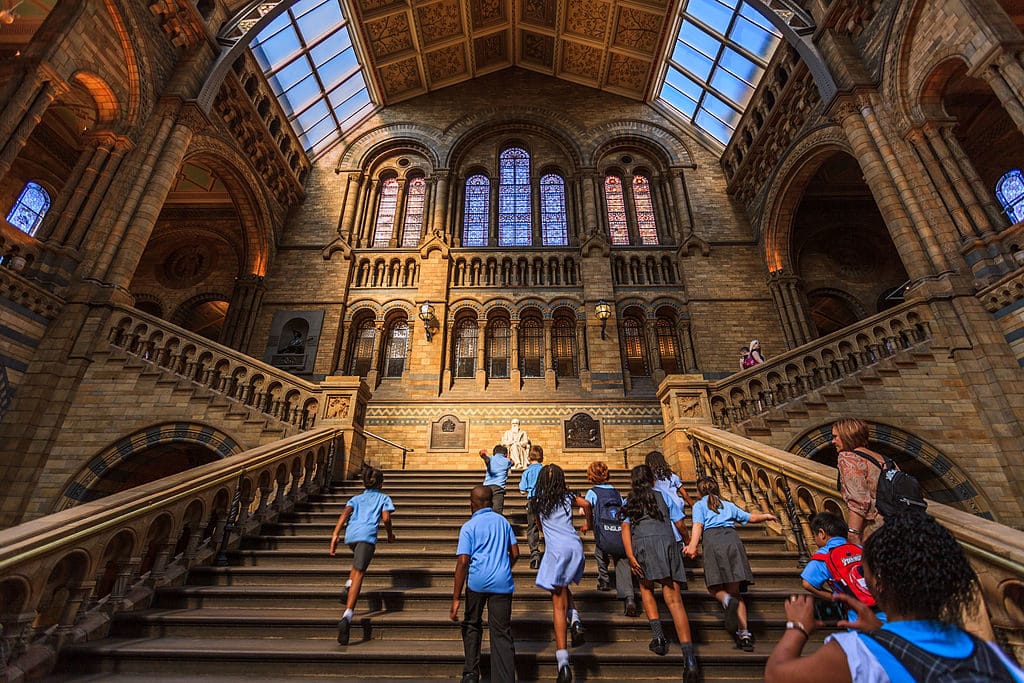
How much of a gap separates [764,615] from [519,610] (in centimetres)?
218

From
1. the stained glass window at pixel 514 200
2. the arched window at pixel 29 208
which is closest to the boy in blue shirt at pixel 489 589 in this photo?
the stained glass window at pixel 514 200

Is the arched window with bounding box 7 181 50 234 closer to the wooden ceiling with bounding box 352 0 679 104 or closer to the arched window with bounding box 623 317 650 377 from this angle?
the wooden ceiling with bounding box 352 0 679 104

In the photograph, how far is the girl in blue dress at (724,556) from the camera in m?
3.52

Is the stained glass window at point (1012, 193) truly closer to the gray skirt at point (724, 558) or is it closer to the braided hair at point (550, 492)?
the gray skirt at point (724, 558)

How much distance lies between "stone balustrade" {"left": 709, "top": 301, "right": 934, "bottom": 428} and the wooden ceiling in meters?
13.2

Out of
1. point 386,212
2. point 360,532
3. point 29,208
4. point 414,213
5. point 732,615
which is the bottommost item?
point 732,615

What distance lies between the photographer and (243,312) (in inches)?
577

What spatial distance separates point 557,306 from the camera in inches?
591

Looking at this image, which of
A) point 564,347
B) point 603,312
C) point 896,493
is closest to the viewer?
point 896,493

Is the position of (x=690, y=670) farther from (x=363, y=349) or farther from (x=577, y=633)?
(x=363, y=349)

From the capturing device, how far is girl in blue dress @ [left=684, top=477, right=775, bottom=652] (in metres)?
3.52

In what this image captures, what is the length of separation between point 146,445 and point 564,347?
1075 centimetres

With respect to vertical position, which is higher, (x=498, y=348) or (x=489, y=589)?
(x=498, y=348)

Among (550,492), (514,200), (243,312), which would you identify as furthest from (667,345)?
(243,312)
